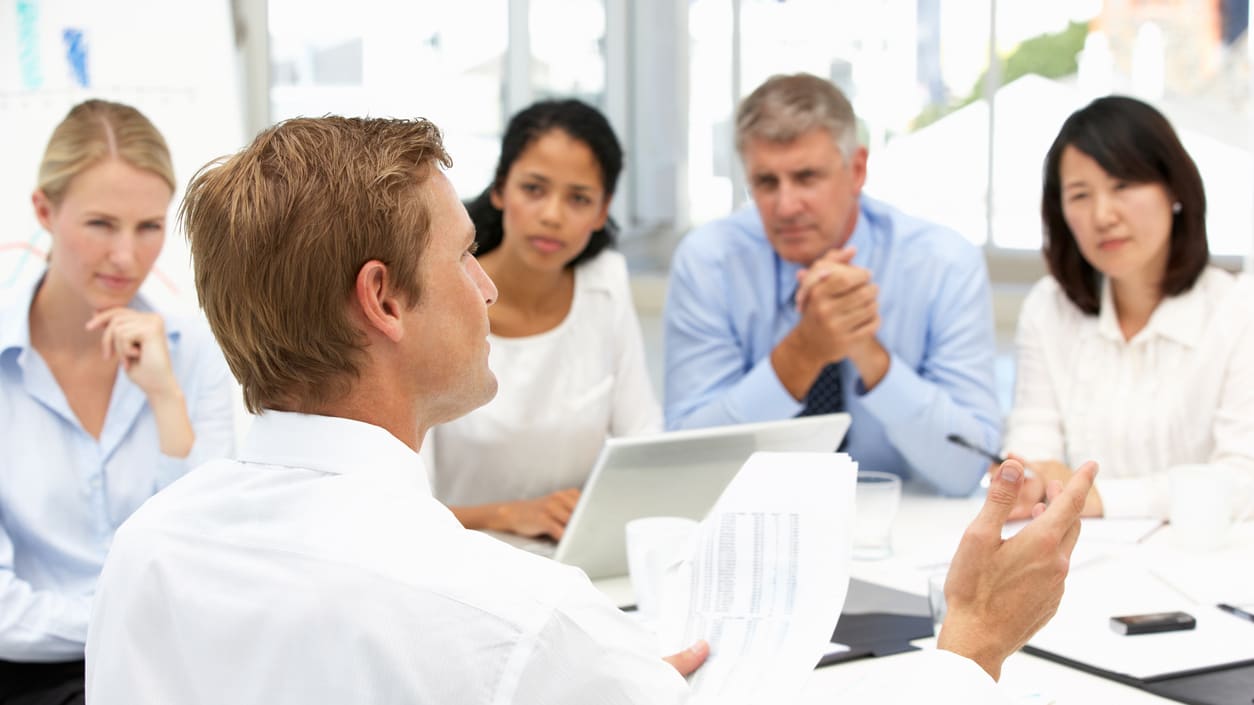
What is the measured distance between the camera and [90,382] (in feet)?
6.57

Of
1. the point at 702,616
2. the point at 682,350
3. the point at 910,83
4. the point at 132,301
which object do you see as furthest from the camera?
the point at 910,83

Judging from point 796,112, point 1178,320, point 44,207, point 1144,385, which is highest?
point 796,112

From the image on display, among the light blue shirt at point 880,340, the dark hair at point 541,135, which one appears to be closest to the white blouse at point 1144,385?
the light blue shirt at point 880,340

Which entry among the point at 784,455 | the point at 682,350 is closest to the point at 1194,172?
the point at 682,350

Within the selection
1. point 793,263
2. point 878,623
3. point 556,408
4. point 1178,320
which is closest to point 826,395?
point 793,263

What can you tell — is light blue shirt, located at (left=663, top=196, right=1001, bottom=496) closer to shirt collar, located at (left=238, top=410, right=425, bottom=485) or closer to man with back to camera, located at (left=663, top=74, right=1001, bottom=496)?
man with back to camera, located at (left=663, top=74, right=1001, bottom=496)

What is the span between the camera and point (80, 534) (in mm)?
1900

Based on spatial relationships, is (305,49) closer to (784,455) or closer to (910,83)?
(910,83)

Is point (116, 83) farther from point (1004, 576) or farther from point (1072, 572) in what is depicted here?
point (1004, 576)

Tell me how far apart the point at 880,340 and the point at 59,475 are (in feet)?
5.12

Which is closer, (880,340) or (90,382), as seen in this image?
(90,382)

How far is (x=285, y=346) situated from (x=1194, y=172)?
1917mm

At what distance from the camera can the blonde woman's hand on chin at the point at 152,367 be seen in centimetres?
197

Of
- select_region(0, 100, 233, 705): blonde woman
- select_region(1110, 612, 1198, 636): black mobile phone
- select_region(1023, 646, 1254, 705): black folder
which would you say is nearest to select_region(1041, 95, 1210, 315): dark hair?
select_region(1110, 612, 1198, 636): black mobile phone
